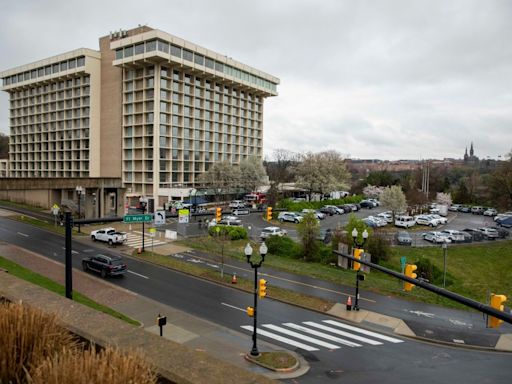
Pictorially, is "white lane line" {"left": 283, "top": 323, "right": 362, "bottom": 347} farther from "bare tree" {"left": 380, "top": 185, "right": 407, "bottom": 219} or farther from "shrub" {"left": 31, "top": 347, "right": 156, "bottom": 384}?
"bare tree" {"left": 380, "top": 185, "right": 407, "bottom": 219}

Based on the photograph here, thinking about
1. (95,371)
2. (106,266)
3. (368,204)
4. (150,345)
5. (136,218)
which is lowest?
(106,266)

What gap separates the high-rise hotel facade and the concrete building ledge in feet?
200

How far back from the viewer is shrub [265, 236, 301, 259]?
133 feet

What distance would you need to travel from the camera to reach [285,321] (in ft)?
72.2

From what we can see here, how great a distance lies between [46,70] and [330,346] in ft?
317

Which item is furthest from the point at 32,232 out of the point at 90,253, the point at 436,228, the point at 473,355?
the point at 436,228

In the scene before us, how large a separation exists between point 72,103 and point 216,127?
3319 centimetres

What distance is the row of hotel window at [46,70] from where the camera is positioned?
8038cm

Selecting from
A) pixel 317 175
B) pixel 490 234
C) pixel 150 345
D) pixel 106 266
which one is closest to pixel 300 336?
pixel 106 266

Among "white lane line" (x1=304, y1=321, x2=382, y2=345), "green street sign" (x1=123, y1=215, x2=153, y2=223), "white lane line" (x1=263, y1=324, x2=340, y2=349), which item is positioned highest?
"green street sign" (x1=123, y1=215, x2=153, y2=223)

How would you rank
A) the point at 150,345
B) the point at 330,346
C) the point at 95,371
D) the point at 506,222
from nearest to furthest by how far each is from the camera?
the point at 95,371 → the point at 150,345 → the point at 330,346 → the point at 506,222

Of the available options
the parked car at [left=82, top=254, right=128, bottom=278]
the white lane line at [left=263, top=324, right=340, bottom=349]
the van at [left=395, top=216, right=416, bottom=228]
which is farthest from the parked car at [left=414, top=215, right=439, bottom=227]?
the parked car at [left=82, top=254, right=128, bottom=278]

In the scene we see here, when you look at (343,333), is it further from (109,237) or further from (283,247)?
(109,237)

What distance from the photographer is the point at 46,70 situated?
293 ft
